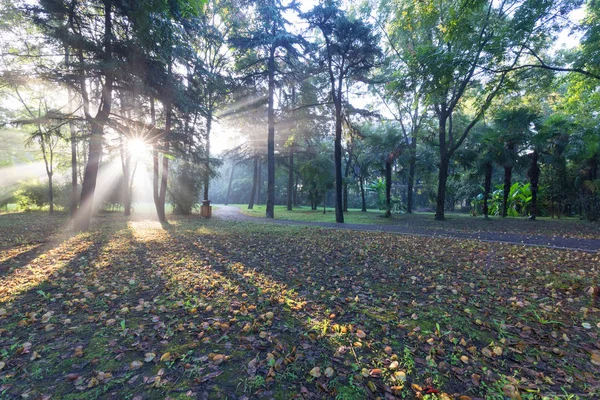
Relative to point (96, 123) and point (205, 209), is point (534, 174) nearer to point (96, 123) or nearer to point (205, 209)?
point (205, 209)

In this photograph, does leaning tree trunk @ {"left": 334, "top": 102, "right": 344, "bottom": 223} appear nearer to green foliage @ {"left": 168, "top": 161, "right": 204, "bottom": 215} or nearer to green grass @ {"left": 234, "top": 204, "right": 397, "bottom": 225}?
green grass @ {"left": 234, "top": 204, "right": 397, "bottom": 225}

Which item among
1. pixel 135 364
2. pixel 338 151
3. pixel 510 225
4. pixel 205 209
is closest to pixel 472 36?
pixel 338 151

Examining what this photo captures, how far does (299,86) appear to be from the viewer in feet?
55.6

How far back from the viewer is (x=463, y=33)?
7926mm

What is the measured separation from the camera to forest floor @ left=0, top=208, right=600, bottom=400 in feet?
6.60

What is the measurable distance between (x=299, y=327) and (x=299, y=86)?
16687mm

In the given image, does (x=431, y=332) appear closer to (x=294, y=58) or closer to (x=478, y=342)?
(x=478, y=342)

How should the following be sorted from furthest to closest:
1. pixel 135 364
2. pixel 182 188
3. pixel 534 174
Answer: pixel 182 188
pixel 534 174
pixel 135 364

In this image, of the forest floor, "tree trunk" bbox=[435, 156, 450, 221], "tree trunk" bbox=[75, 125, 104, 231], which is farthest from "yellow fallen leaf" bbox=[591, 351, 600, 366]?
"tree trunk" bbox=[435, 156, 450, 221]

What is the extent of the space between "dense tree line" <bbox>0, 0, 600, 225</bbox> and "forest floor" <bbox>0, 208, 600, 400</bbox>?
16.3 ft

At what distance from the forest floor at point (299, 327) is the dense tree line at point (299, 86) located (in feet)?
16.3

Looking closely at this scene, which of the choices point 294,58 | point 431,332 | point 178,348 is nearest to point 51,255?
point 178,348

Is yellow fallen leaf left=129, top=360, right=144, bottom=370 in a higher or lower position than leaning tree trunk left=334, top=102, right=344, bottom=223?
lower

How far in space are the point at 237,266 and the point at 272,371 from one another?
3.20 meters
